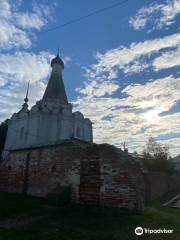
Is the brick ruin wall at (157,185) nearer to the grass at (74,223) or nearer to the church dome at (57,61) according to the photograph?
the grass at (74,223)

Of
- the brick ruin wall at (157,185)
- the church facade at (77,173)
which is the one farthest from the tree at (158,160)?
the church facade at (77,173)

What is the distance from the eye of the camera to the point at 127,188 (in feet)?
27.7

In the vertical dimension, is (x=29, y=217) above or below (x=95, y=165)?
below

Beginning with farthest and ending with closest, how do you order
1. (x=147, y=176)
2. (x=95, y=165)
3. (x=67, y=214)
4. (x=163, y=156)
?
(x=163, y=156) → (x=147, y=176) → (x=95, y=165) → (x=67, y=214)

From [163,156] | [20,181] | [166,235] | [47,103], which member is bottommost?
[166,235]

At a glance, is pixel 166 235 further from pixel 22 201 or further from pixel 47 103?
pixel 47 103

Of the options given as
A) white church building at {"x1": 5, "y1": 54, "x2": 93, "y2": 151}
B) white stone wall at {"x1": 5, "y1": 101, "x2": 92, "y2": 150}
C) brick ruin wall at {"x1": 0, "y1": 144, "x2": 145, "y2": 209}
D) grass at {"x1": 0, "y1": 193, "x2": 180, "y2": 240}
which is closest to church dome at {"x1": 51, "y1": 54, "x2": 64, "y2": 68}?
white church building at {"x1": 5, "y1": 54, "x2": 93, "y2": 151}

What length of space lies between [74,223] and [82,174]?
10.4ft

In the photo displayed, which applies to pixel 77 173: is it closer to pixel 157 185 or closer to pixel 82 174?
pixel 82 174

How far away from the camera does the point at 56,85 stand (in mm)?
35688

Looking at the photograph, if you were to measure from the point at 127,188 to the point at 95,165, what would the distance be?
1563 millimetres

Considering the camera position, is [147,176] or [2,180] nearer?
[2,180]

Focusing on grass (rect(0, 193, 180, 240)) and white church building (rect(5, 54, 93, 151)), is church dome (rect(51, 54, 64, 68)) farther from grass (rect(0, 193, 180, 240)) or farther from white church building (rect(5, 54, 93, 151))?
grass (rect(0, 193, 180, 240))

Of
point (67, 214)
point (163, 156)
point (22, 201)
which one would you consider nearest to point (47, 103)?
point (163, 156)
